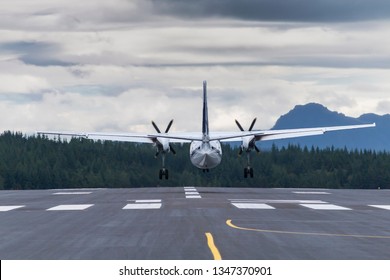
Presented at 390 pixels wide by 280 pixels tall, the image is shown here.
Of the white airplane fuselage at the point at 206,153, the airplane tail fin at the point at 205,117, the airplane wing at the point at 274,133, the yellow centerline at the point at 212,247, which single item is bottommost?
the yellow centerline at the point at 212,247

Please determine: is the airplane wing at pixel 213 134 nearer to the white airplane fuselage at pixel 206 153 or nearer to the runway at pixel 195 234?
the white airplane fuselage at pixel 206 153

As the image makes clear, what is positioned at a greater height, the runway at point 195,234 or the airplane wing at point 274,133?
the airplane wing at point 274,133

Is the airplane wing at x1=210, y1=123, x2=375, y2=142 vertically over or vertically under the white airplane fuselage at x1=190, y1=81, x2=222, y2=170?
over

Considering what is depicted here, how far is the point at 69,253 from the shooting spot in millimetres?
24203

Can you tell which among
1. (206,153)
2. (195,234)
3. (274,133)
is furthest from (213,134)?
(195,234)

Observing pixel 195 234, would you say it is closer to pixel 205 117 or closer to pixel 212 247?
pixel 212 247

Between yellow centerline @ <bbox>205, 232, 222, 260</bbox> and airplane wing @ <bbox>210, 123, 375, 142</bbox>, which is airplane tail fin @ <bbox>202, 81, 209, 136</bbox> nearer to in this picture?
airplane wing @ <bbox>210, 123, 375, 142</bbox>

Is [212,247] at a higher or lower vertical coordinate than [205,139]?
lower

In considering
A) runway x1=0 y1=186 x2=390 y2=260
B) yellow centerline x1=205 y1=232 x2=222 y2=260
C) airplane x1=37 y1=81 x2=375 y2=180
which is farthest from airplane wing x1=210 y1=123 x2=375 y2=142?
yellow centerline x1=205 y1=232 x2=222 y2=260

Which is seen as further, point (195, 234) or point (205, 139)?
point (205, 139)

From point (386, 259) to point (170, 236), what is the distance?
8.49 m

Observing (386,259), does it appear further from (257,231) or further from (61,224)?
(61,224)

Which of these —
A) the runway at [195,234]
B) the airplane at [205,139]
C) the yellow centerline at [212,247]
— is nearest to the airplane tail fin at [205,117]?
the airplane at [205,139]
